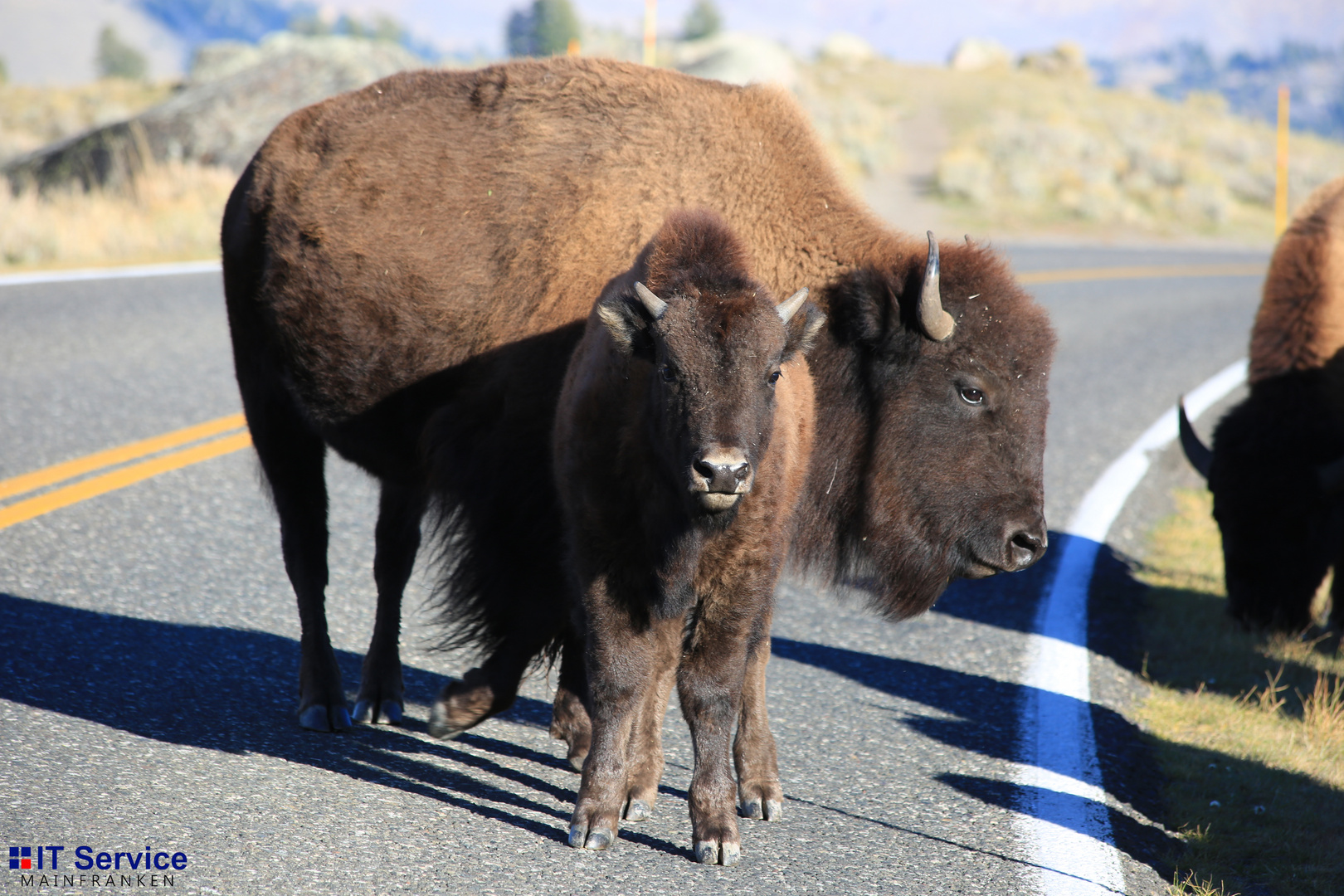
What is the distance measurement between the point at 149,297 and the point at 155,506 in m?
5.73

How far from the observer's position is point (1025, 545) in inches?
162

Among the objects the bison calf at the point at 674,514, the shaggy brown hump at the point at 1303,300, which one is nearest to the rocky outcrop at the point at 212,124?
the shaggy brown hump at the point at 1303,300

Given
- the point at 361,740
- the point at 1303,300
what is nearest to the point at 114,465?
the point at 361,740

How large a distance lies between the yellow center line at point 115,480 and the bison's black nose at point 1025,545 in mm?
4747

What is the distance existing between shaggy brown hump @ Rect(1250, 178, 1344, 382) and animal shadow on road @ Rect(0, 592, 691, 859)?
14.9 feet

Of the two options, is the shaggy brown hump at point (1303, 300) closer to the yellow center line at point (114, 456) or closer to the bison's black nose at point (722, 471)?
the bison's black nose at point (722, 471)

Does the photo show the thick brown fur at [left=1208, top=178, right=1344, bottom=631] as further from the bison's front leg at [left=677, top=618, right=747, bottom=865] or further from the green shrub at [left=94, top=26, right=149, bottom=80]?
the green shrub at [left=94, top=26, right=149, bottom=80]

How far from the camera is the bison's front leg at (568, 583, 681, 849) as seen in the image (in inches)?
137

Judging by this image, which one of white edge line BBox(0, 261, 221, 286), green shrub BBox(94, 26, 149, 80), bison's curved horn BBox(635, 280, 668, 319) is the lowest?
green shrub BBox(94, 26, 149, 80)

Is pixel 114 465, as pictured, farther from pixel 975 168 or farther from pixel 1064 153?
A: pixel 1064 153

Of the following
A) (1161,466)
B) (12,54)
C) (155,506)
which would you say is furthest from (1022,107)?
(12,54)

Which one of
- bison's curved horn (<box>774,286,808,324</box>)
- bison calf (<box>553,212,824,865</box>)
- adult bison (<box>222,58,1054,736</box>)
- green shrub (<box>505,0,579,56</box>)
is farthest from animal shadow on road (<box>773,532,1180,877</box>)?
green shrub (<box>505,0,579,56</box>)

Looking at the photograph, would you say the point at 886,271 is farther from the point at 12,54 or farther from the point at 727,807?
the point at 12,54

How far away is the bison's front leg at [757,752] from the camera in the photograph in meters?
3.82
